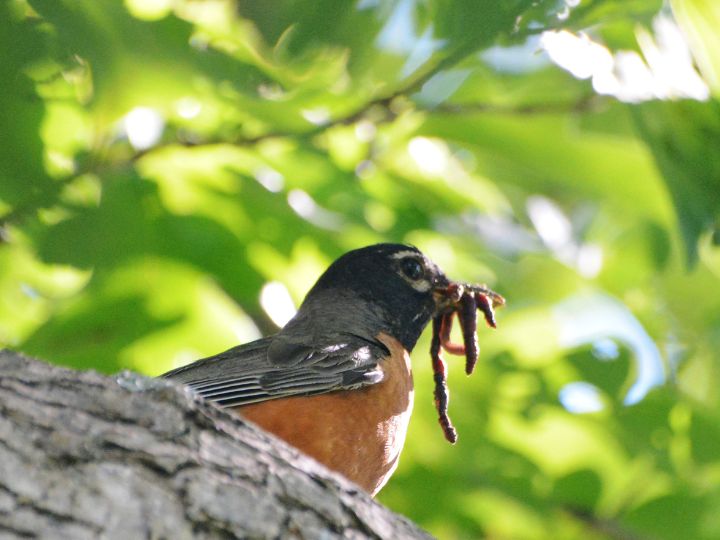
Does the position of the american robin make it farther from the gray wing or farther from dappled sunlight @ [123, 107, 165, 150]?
dappled sunlight @ [123, 107, 165, 150]

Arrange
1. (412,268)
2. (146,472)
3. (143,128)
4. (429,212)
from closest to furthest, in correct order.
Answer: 1. (146,472)
2. (143,128)
3. (412,268)
4. (429,212)

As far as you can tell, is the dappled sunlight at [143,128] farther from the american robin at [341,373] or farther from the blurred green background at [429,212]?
the american robin at [341,373]

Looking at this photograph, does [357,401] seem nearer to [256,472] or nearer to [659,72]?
[256,472]

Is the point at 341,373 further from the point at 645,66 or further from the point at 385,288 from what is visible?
the point at 645,66

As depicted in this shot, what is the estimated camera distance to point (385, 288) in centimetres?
546

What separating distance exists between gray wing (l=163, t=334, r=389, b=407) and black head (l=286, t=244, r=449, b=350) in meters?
0.63

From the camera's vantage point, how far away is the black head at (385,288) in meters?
5.36

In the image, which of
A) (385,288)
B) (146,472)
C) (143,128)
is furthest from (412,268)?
(146,472)

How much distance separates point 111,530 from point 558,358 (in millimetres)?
3521

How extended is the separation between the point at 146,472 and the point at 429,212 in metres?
3.40

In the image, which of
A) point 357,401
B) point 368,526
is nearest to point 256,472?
point 368,526

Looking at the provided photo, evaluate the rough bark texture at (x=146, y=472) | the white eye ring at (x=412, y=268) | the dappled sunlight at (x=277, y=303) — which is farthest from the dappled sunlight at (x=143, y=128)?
the rough bark texture at (x=146, y=472)

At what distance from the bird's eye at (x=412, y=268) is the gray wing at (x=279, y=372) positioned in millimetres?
797

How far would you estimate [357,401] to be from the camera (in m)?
4.22
